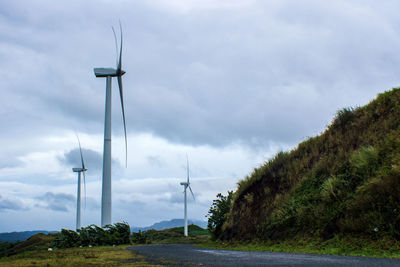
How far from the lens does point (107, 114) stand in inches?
1074

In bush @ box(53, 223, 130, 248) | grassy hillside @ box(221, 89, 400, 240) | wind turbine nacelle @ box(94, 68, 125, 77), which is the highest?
wind turbine nacelle @ box(94, 68, 125, 77)

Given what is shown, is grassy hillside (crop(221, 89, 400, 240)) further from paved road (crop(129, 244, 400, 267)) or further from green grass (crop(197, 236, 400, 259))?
paved road (crop(129, 244, 400, 267))

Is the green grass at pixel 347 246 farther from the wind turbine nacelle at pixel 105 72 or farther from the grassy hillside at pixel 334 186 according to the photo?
the wind turbine nacelle at pixel 105 72

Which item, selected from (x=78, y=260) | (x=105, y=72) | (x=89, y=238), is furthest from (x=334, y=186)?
(x=105, y=72)

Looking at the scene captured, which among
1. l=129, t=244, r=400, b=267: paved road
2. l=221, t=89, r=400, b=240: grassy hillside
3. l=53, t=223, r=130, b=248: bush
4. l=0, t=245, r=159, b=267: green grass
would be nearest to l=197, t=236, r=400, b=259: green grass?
l=221, t=89, r=400, b=240: grassy hillside

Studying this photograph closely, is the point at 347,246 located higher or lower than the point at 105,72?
lower

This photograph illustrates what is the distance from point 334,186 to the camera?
13438 mm

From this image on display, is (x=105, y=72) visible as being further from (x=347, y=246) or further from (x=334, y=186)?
(x=347, y=246)

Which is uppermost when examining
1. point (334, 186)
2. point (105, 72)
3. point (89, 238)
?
point (105, 72)

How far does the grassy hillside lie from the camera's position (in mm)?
11109

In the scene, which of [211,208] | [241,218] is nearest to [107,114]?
[211,208]

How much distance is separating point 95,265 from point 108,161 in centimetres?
1966

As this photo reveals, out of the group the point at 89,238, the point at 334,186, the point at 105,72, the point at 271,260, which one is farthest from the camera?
the point at 105,72

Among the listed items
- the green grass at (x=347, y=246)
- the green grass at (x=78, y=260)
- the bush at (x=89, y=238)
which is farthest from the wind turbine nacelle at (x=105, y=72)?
the green grass at (x=78, y=260)
